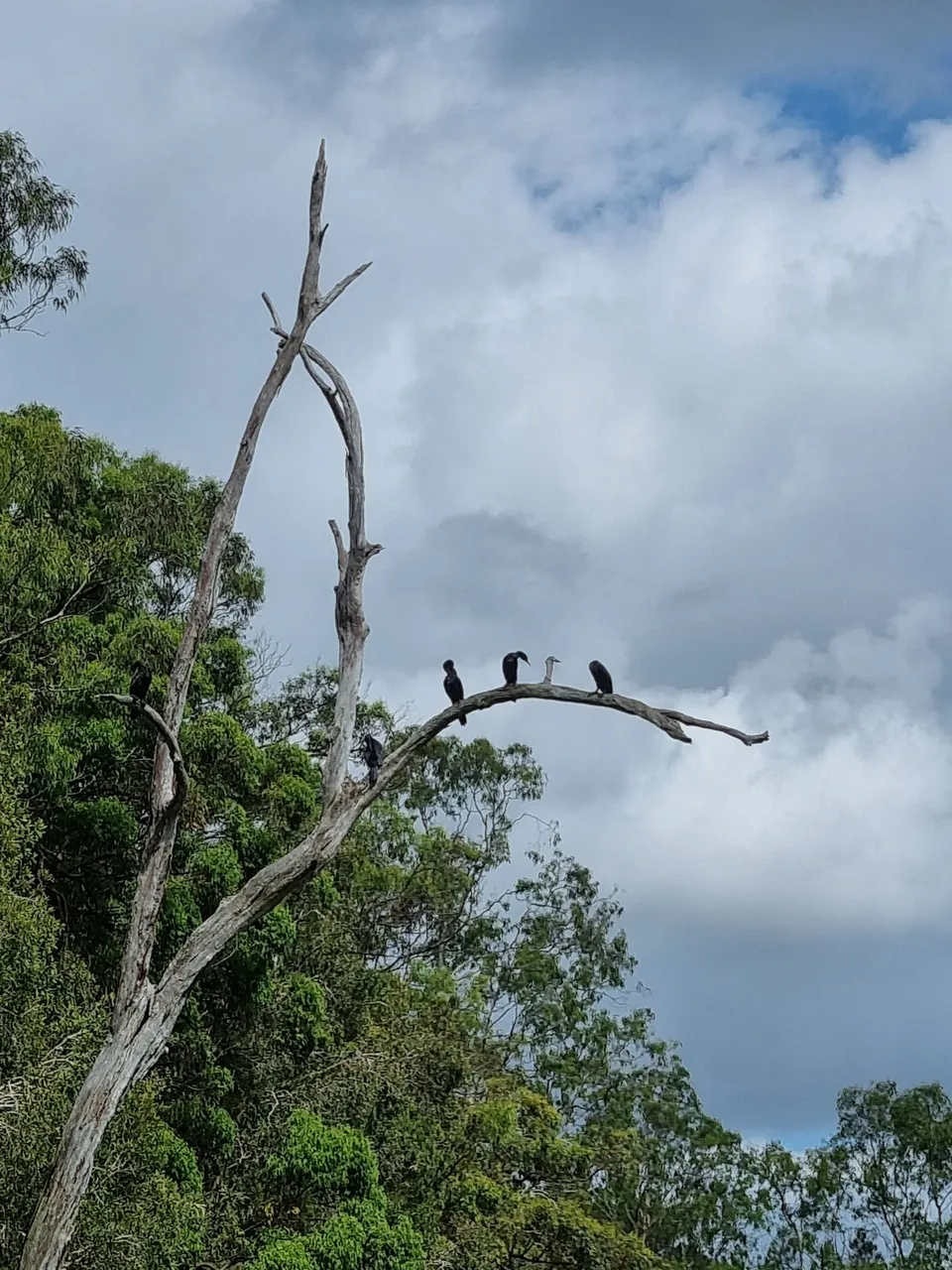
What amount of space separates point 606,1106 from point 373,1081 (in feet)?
45.1

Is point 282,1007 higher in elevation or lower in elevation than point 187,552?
lower

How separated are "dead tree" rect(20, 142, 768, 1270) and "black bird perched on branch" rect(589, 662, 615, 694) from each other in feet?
0.67

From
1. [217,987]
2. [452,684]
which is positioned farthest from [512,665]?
[217,987]

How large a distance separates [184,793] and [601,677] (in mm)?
3180

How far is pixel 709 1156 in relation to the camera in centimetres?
2983

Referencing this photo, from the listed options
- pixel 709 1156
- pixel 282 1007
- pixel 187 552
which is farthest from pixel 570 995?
pixel 187 552

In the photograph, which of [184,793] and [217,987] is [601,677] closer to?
[184,793]

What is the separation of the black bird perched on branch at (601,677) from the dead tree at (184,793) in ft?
0.67

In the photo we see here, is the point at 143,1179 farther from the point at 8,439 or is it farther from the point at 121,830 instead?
the point at 8,439

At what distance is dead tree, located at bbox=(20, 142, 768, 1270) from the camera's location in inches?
376

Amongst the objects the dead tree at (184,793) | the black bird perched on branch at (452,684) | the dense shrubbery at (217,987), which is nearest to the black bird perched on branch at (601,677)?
the dead tree at (184,793)

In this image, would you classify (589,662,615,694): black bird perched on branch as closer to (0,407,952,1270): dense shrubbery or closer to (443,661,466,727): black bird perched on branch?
(443,661,466,727): black bird perched on branch

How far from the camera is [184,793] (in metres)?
10.7

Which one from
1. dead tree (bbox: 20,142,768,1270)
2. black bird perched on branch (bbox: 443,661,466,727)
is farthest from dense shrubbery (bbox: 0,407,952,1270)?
black bird perched on branch (bbox: 443,661,466,727)
